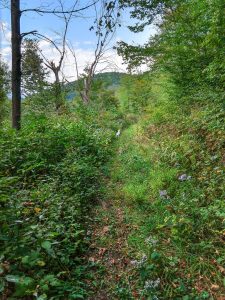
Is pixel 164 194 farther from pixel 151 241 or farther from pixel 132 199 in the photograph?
pixel 151 241

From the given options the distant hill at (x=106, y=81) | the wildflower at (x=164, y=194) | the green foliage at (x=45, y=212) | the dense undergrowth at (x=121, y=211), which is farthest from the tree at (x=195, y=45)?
the distant hill at (x=106, y=81)

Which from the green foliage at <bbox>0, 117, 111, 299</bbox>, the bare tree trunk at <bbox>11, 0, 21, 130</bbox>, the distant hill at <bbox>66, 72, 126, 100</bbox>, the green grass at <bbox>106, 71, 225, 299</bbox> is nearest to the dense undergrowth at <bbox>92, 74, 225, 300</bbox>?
the green grass at <bbox>106, 71, 225, 299</bbox>

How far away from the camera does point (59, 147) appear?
6.32 m

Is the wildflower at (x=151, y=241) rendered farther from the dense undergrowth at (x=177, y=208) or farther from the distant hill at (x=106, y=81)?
the distant hill at (x=106, y=81)

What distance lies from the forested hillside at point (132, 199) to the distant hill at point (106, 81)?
44.0 ft

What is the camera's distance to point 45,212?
347cm

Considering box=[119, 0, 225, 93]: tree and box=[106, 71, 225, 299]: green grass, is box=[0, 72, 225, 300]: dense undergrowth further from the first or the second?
box=[119, 0, 225, 93]: tree

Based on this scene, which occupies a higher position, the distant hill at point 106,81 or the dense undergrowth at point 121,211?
the distant hill at point 106,81

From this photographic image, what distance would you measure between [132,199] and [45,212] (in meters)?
1.64

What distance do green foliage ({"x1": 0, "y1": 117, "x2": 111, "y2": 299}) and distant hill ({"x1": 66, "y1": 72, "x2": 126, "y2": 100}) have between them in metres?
15.3

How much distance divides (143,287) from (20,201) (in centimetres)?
181

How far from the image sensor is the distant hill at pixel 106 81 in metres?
21.6

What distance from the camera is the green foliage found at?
2479 mm

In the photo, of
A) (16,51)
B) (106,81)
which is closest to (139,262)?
(16,51)
